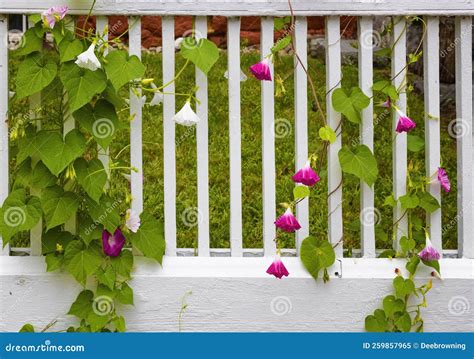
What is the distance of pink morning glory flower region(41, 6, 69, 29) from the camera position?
9.47 feet

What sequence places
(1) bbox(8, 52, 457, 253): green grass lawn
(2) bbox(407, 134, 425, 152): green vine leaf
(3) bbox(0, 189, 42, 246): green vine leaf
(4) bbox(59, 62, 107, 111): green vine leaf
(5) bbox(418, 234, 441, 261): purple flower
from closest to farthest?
(4) bbox(59, 62, 107, 111): green vine leaf
(3) bbox(0, 189, 42, 246): green vine leaf
(5) bbox(418, 234, 441, 261): purple flower
(2) bbox(407, 134, 425, 152): green vine leaf
(1) bbox(8, 52, 457, 253): green grass lawn

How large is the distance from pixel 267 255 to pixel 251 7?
0.96 m

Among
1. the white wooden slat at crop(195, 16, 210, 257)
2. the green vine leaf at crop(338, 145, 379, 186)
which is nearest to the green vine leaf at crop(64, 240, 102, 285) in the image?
the white wooden slat at crop(195, 16, 210, 257)

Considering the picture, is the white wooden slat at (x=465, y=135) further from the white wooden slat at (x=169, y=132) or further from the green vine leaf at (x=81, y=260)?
the green vine leaf at (x=81, y=260)

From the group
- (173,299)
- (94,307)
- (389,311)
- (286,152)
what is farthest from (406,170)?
(286,152)

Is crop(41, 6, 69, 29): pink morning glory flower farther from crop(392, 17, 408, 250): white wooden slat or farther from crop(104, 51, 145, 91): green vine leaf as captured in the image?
crop(392, 17, 408, 250): white wooden slat

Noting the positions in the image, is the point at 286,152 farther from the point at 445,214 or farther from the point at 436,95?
the point at 436,95

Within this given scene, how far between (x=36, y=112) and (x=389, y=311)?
5.02ft

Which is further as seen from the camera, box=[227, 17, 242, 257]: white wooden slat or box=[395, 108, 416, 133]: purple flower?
box=[227, 17, 242, 257]: white wooden slat

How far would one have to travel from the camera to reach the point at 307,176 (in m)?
2.95

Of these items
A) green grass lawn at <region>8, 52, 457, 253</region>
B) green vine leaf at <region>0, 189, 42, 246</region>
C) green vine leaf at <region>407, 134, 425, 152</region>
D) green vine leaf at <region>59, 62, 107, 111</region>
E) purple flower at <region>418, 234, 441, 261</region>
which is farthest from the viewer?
green grass lawn at <region>8, 52, 457, 253</region>

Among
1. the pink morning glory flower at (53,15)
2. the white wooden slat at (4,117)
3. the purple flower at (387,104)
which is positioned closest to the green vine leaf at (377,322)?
the purple flower at (387,104)

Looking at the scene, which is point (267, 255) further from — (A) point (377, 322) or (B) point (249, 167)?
(B) point (249, 167)

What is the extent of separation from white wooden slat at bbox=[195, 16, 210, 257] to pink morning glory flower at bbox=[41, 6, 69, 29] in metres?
0.51
